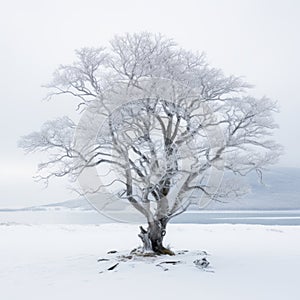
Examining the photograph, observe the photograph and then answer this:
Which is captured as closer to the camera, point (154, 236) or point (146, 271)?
point (146, 271)

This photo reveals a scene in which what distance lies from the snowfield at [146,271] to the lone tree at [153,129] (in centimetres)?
210

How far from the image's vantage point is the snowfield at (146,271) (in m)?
8.72

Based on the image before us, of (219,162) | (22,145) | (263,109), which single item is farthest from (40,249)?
(263,109)

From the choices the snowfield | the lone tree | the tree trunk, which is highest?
the lone tree

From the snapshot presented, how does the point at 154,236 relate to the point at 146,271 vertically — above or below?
above

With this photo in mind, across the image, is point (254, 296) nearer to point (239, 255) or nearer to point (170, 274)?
point (170, 274)

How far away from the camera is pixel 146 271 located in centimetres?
1075

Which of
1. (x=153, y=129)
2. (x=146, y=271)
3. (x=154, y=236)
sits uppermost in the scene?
(x=153, y=129)

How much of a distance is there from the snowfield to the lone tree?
210 cm

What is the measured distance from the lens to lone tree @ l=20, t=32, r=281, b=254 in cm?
1257

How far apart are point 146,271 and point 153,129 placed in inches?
174

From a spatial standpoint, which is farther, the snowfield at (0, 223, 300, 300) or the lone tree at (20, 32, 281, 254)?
the lone tree at (20, 32, 281, 254)

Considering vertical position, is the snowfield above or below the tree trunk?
below

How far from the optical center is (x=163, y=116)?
13180 millimetres
